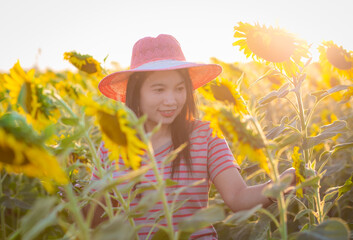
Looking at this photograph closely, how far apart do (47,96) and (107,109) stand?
22cm

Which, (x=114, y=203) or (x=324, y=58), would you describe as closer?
(x=114, y=203)

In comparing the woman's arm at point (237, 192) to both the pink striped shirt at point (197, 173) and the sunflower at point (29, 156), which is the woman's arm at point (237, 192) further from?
the sunflower at point (29, 156)

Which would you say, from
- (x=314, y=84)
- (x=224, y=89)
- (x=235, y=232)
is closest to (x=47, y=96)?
(x=224, y=89)

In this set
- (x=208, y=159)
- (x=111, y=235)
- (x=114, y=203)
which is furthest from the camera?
(x=114, y=203)

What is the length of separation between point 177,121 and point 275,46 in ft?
2.02

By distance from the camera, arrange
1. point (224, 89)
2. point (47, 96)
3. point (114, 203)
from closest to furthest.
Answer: point (47, 96), point (224, 89), point (114, 203)

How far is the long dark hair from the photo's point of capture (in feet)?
5.79

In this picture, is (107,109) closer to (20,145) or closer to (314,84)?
(20,145)

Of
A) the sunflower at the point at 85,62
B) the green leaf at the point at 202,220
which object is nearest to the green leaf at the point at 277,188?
the green leaf at the point at 202,220

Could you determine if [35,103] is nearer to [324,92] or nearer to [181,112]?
[181,112]

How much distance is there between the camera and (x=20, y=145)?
26.2 inches

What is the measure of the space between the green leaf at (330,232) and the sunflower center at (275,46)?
→ 31.9 inches

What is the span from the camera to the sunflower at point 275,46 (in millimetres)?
1488

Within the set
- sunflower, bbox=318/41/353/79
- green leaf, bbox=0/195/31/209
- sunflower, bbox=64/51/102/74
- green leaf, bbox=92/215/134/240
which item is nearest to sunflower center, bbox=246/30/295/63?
sunflower, bbox=318/41/353/79
